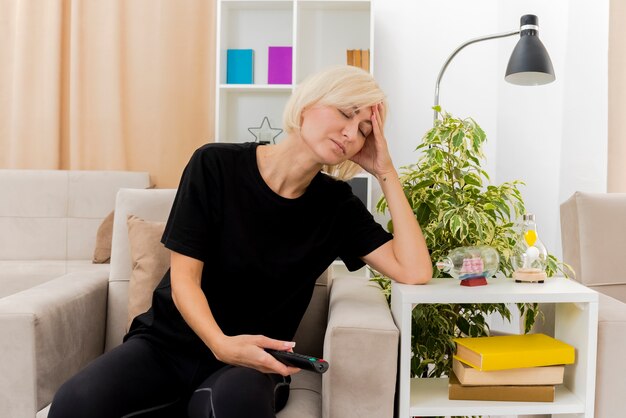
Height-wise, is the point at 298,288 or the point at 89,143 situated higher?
the point at 89,143

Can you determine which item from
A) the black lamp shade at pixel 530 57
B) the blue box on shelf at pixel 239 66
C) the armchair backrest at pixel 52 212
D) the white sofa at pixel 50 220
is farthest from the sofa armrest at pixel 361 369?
the blue box on shelf at pixel 239 66

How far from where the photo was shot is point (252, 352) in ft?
4.20

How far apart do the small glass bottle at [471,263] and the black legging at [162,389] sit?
0.47 m

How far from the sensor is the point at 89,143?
3.42 meters

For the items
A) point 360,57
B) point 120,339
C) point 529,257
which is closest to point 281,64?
point 360,57

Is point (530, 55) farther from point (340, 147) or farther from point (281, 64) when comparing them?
point (281, 64)

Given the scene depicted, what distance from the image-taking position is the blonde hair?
4.66ft

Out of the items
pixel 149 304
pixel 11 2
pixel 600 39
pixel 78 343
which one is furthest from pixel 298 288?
pixel 11 2

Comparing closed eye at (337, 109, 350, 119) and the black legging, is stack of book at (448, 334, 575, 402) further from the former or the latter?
closed eye at (337, 109, 350, 119)

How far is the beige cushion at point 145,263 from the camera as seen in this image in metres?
1.75

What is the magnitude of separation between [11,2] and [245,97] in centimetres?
128

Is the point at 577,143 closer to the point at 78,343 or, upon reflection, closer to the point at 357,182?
the point at 357,182

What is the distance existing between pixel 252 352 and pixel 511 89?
231cm

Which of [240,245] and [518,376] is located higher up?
[240,245]
